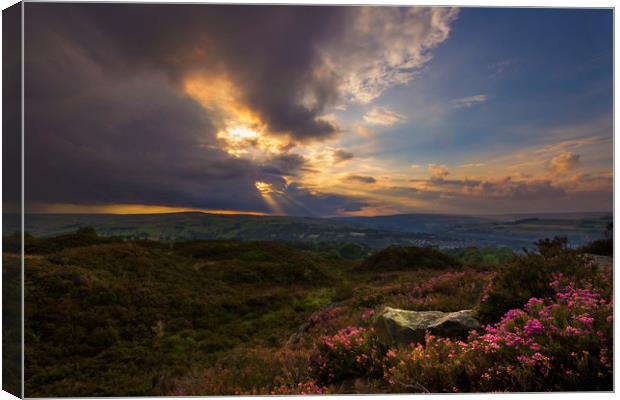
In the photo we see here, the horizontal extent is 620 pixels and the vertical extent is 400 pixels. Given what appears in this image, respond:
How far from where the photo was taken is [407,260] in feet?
74.2

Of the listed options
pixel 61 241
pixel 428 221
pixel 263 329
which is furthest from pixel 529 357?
pixel 61 241

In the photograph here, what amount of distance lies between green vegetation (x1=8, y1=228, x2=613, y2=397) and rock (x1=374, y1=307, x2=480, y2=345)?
20 cm

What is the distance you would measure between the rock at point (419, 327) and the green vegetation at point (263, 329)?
20 centimetres

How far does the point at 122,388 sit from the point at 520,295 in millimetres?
7275

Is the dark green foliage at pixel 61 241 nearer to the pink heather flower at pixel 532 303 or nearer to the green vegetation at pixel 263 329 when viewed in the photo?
the green vegetation at pixel 263 329

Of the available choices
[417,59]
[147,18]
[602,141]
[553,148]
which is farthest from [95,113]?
[602,141]

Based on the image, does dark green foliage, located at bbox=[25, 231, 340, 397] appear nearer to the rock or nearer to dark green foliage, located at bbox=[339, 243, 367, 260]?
the rock

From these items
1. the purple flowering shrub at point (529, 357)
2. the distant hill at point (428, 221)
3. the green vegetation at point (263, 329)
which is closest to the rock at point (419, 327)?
the green vegetation at point (263, 329)

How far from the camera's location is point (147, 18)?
272 inches

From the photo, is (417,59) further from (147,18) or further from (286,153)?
(147,18)

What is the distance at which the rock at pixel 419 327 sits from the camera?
194 inches

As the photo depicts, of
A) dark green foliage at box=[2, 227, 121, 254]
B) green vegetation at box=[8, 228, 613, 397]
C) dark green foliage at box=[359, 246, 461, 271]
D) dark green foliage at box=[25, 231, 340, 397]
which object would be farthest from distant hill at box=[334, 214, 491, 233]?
dark green foliage at box=[2, 227, 121, 254]

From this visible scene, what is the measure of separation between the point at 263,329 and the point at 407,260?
1425 cm

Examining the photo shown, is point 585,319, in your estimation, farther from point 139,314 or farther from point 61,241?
point 61,241
